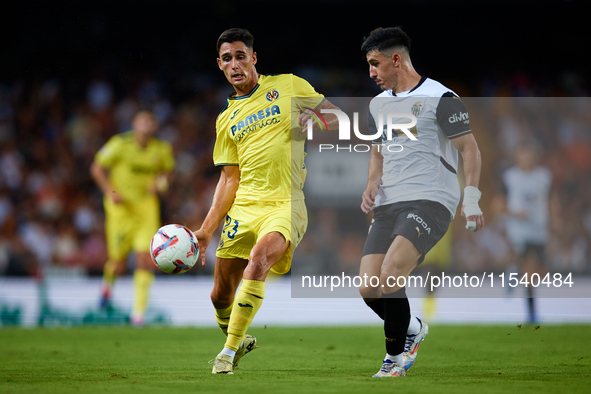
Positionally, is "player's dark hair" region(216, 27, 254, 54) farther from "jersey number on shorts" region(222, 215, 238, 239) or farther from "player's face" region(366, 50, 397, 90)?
"jersey number on shorts" region(222, 215, 238, 239)

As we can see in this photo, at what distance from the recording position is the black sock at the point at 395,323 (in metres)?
4.94

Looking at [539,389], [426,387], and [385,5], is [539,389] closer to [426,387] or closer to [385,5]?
[426,387]

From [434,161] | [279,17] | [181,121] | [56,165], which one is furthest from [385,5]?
[434,161]

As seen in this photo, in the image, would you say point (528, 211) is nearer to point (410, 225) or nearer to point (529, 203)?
point (529, 203)

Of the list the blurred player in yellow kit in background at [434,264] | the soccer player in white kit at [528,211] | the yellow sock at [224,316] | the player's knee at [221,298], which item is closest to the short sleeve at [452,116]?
the player's knee at [221,298]

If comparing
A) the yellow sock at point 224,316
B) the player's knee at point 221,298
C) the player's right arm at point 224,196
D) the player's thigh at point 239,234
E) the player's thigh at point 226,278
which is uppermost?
the player's right arm at point 224,196

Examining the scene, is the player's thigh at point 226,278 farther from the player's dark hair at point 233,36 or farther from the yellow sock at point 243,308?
the player's dark hair at point 233,36

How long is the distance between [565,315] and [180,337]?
198 inches

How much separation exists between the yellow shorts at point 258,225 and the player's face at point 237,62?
3.20 feet

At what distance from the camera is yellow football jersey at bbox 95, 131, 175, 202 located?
9.97m

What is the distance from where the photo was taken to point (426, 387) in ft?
14.0

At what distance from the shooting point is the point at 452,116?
5.12m

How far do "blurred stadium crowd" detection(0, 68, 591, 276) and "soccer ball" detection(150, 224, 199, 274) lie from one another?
20.1ft

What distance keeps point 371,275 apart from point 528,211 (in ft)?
17.2
